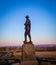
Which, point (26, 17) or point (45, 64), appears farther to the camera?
point (26, 17)

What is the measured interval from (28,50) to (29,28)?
177 cm

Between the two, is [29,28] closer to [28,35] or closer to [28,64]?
[28,35]

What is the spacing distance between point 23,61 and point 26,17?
11.2 feet

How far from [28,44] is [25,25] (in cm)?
159

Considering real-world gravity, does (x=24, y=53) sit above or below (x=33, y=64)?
above

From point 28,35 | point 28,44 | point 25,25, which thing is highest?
point 25,25

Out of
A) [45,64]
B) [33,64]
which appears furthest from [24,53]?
[45,64]

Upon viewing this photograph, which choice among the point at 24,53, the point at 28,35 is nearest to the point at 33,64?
the point at 24,53

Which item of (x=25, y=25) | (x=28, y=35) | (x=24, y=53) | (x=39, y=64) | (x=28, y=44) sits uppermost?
(x=25, y=25)

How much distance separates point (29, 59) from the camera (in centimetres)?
998

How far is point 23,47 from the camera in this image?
1005 centimetres

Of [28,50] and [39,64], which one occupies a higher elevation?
[28,50]

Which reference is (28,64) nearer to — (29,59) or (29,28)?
(29,59)

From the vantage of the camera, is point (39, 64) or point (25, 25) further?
point (25, 25)
